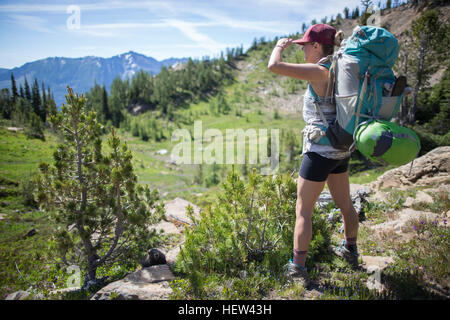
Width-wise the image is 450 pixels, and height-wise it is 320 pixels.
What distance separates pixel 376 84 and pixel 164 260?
13.3ft

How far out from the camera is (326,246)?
13.2 ft

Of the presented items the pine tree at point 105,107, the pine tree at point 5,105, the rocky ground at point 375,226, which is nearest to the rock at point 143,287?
the rocky ground at point 375,226

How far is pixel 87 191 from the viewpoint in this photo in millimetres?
4770

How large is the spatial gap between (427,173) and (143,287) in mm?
8130

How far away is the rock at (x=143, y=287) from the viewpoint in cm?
312

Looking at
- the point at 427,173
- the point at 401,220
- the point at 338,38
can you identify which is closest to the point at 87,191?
the point at 338,38

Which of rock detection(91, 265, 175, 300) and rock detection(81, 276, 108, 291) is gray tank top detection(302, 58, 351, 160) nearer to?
rock detection(91, 265, 175, 300)

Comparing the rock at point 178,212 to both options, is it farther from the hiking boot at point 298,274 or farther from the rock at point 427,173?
the rock at point 427,173

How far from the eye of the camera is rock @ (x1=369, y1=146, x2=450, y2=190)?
279 inches

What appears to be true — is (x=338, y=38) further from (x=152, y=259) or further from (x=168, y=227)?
(x=168, y=227)

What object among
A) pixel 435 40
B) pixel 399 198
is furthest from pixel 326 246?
pixel 435 40

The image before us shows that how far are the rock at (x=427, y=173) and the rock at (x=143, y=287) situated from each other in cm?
688

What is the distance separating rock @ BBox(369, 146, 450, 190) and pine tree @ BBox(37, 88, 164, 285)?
282 inches
